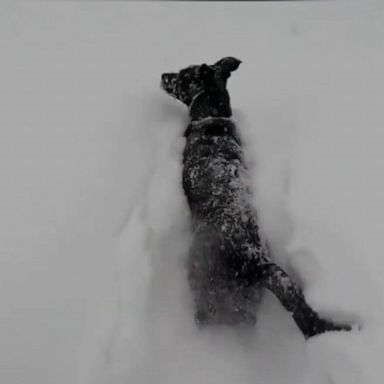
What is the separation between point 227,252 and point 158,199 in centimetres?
70

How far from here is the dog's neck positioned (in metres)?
3.52

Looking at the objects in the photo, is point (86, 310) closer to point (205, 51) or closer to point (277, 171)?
point (277, 171)

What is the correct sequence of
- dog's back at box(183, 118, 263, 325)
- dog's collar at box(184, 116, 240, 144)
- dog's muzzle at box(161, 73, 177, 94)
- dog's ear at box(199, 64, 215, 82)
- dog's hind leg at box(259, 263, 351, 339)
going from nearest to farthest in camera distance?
dog's hind leg at box(259, 263, 351, 339), dog's back at box(183, 118, 263, 325), dog's collar at box(184, 116, 240, 144), dog's ear at box(199, 64, 215, 82), dog's muzzle at box(161, 73, 177, 94)

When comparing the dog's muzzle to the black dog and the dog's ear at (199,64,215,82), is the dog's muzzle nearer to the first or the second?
the dog's ear at (199,64,215,82)

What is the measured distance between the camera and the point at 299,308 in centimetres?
256

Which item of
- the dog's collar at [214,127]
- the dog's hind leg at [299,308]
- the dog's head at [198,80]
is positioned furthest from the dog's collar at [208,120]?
the dog's hind leg at [299,308]

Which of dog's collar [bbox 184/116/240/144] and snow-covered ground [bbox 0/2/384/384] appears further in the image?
dog's collar [bbox 184/116/240/144]

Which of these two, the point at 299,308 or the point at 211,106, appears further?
the point at 211,106

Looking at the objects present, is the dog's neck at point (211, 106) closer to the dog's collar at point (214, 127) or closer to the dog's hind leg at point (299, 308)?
the dog's collar at point (214, 127)

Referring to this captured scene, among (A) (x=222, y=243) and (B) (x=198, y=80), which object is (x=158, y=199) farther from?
(B) (x=198, y=80)

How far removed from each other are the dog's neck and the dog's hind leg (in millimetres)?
1288

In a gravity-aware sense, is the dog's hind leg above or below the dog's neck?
below

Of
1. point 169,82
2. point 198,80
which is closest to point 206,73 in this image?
point 198,80

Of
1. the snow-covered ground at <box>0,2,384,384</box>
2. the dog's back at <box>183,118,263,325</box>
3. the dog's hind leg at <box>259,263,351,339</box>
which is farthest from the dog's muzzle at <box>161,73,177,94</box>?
the dog's hind leg at <box>259,263,351,339</box>
